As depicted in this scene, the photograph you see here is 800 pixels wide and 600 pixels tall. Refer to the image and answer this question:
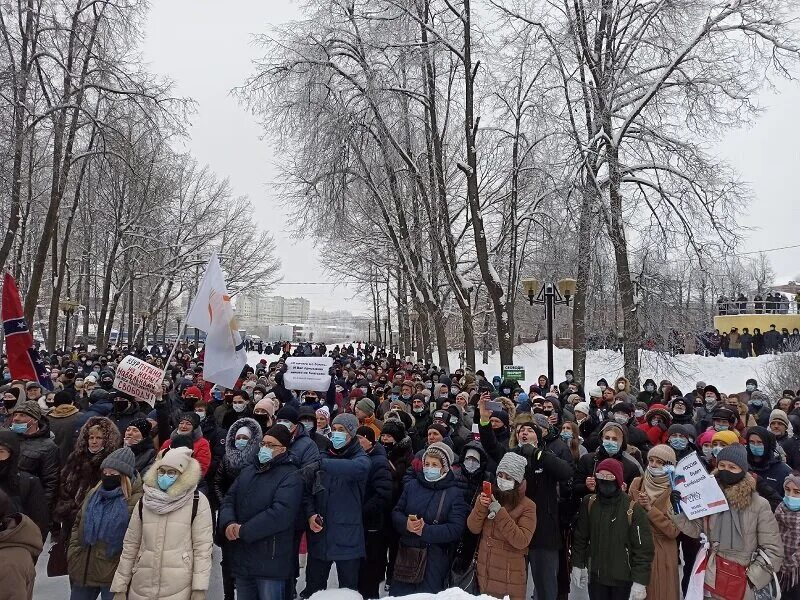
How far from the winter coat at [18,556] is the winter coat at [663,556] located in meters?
4.31

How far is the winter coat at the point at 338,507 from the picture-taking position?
5.09 meters

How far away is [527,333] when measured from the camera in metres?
60.3

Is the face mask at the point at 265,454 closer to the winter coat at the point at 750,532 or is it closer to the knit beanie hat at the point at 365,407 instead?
the knit beanie hat at the point at 365,407

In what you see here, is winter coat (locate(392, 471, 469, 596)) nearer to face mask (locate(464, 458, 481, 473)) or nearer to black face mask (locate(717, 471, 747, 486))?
face mask (locate(464, 458, 481, 473))

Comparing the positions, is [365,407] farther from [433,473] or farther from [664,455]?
[664,455]

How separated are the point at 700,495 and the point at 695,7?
585 inches

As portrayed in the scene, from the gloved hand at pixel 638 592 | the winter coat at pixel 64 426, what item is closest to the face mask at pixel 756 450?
the gloved hand at pixel 638 592

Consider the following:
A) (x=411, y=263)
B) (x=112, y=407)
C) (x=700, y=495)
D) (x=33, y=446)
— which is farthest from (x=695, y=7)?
(x=33, y=446)

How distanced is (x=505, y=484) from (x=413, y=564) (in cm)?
101

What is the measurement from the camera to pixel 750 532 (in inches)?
179

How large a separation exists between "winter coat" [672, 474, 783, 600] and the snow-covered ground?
1229 cm

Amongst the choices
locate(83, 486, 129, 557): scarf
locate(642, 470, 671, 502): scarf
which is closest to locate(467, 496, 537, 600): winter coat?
locate(642, 470, 671, 502): scarf

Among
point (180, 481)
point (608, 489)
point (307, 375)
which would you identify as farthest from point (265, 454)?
point (307, 375)

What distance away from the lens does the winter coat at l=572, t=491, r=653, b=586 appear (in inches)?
189
